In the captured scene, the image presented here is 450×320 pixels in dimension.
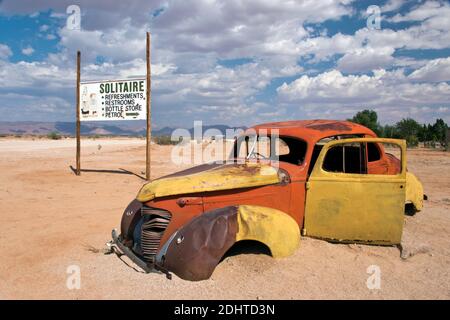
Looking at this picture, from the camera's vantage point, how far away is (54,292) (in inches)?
154

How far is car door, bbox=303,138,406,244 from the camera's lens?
4.63m

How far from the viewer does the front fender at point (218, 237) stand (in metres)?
3.90

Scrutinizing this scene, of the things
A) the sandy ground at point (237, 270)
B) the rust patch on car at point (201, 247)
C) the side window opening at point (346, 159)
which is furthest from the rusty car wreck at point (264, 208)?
the side window opening at point (346, 159)

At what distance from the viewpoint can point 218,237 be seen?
3936 mm

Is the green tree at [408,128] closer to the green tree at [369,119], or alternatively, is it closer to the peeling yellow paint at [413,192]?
the green tree at [369,119]

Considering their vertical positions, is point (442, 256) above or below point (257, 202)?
below

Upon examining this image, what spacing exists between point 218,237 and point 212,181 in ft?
2.25

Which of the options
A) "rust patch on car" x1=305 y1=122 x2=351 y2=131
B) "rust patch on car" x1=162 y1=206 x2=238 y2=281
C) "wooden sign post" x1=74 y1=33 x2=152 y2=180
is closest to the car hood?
"rust patch on car" x1=162 y1=206 x2=238 y2=281

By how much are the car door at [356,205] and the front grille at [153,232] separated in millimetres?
1689

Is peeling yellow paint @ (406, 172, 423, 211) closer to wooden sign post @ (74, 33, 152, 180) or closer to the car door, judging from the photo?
the car door
